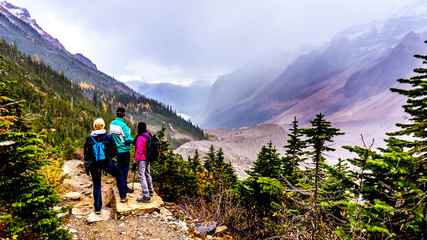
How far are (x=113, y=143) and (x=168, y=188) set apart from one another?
3696mm

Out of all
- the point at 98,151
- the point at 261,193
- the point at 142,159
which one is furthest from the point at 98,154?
the point at 261,193

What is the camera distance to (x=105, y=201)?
6.20 metres

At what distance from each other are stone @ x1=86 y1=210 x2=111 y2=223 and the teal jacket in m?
1.70

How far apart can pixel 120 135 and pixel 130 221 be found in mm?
2308

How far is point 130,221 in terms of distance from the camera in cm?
506

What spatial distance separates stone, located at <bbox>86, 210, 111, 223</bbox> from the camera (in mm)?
4996

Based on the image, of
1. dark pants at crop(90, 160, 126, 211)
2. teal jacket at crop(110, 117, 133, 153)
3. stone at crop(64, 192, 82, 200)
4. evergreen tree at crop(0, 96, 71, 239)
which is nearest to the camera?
evergreen tree at crop(0, 96, 71, 239)

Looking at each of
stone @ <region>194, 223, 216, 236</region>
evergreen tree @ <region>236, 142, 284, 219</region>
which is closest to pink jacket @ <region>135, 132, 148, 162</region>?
stone @ <region>194, 223, 216, 236</region>

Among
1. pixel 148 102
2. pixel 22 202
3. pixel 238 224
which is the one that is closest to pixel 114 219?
pixel 22 202

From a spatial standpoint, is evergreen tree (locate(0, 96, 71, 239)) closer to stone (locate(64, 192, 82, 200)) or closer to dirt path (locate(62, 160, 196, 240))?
dirt path (locate(62, 160, 196, 240))

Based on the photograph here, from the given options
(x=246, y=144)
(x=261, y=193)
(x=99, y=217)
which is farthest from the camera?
(x=246, y=144)

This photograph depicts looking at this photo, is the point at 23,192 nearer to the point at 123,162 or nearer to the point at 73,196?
the point at 123,162

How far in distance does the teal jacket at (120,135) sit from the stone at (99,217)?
170 cm

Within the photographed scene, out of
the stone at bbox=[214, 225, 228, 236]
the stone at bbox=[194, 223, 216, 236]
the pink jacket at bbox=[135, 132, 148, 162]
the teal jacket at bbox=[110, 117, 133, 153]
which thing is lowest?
the stone at bbox=[214, 225, 228, 236]
